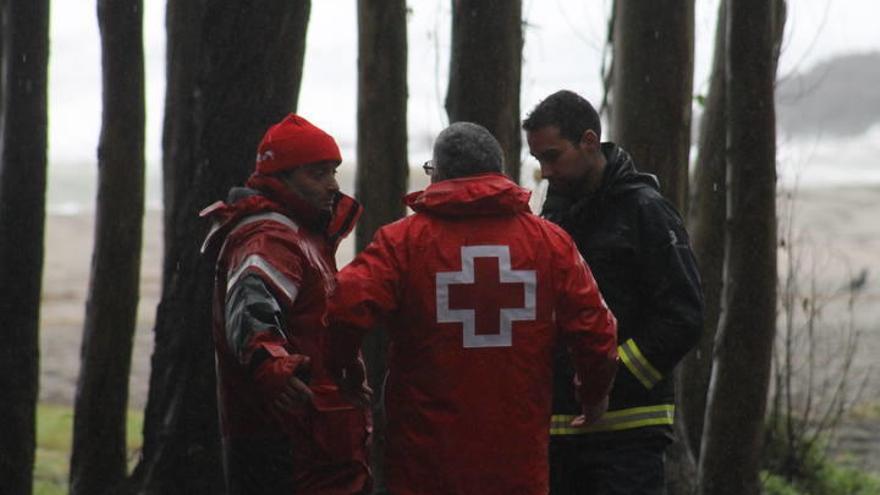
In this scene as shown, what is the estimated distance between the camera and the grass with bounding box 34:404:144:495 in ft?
47.3

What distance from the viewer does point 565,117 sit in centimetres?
606

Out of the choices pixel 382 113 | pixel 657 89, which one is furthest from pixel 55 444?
pixel 657 89

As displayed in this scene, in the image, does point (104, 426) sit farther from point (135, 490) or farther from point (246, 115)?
point (246, 115)

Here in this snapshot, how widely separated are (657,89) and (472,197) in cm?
466

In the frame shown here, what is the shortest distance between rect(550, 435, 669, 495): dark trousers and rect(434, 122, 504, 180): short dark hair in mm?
1093

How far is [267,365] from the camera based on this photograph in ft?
17.7

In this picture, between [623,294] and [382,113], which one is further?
[382,113]

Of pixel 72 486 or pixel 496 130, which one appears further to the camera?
pixel 72 486

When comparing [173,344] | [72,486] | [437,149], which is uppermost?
[437,149]

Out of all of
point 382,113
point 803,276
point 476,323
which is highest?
point 382,113

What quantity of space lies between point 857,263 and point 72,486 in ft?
59.8

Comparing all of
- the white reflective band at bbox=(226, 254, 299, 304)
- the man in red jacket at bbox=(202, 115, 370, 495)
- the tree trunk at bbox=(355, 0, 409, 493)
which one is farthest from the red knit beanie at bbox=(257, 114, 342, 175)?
the tree trunk at bbox=(355, 0, 409, 493)

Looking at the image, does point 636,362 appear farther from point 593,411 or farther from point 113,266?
point 113,266

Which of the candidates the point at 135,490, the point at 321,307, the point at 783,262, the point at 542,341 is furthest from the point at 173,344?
the point at 783,262
